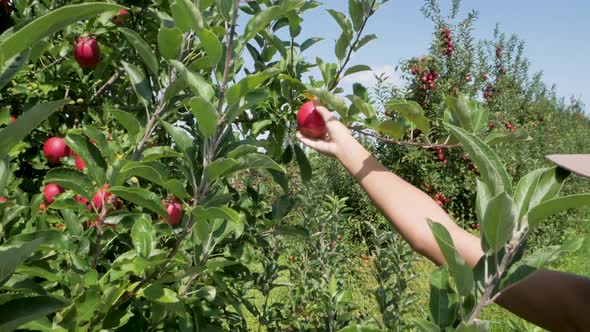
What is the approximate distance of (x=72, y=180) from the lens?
4.05ft

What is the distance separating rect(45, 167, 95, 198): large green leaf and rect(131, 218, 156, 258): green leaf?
0.14 m

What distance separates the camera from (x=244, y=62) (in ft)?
5.71

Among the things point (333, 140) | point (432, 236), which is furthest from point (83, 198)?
point (432, 236)

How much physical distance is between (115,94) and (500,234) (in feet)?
5.84

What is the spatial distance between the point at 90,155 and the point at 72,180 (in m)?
0.07

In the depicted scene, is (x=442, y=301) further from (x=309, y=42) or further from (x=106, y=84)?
(x=106, y=84)

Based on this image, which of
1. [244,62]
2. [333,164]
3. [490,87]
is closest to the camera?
[244,62]

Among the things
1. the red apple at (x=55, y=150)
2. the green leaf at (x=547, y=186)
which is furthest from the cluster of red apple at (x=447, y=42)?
the green leaf at (x=547, y=186)

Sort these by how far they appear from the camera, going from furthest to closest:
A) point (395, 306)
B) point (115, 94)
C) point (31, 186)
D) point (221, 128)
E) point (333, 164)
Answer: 1. point (333, 164)
2. point (395, 306)
3. point (115, 94)
4. point (31, 186)
5. point (221, 128)

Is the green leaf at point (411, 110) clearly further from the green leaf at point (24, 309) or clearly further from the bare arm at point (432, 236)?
the green leaf at point (24, 309)

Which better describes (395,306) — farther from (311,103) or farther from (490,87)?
(490,87)

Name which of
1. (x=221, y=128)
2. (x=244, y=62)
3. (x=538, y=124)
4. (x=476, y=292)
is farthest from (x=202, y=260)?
(x=538, y=124)

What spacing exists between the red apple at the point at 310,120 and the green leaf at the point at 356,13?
0.24m

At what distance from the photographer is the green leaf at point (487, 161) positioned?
0.73 metres
